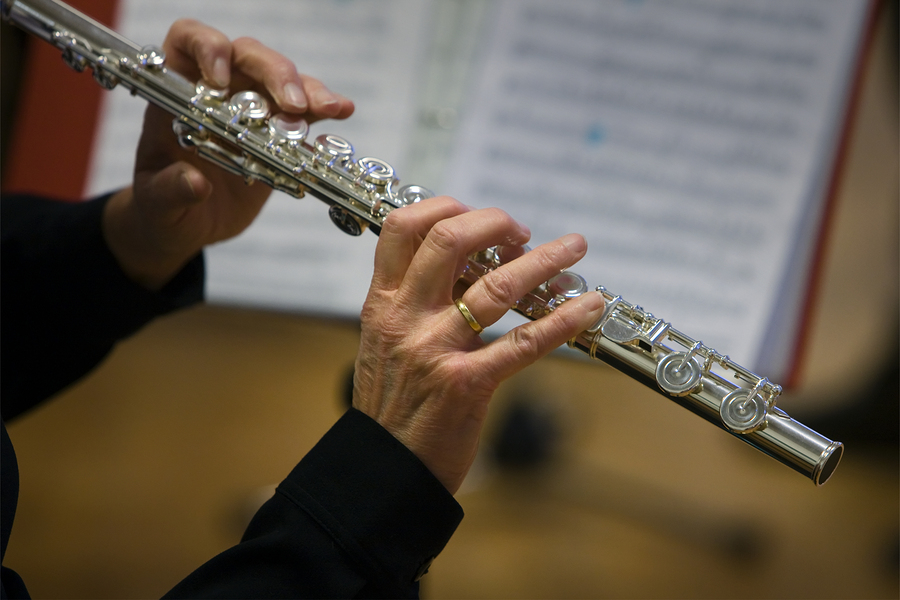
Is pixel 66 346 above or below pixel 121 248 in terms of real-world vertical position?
below

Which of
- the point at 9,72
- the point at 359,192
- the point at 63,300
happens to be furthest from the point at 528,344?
the point at 9,72

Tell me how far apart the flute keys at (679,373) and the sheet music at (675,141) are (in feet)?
2.16

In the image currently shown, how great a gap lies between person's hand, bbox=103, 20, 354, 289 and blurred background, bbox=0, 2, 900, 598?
1.57 ft

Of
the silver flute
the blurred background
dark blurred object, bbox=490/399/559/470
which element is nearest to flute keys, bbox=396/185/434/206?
the silver flute

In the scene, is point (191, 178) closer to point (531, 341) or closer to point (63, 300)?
point (63, 300)

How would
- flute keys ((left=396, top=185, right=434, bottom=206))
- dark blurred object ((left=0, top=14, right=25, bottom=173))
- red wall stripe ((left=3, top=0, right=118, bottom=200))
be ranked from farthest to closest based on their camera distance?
dark blurred object ((left=0, top=14, right=25, bottom=173))
red wall stripe ((left=3, top=0, right=118, bottom=200))
flute keys ((left=396, top=185, right=434, bottom=206))

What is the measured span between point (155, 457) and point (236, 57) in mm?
1036

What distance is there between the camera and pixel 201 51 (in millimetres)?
770

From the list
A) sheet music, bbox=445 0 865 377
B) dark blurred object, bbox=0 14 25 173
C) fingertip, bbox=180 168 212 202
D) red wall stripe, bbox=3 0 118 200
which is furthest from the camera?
dark blurred object, bbox=0 14 25 173

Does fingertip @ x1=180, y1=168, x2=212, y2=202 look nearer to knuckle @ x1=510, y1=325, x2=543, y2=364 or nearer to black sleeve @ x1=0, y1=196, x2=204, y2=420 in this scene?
black sleeve @ x1=0, y1=196, x2=204, y2=420

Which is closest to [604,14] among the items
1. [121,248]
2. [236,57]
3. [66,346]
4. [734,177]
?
[734,177]

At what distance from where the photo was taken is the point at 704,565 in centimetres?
142

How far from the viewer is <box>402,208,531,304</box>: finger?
55cm

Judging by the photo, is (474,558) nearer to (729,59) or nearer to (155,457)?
(155,457)
